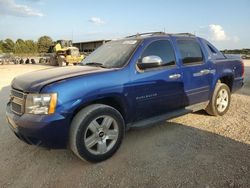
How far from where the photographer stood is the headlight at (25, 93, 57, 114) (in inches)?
142

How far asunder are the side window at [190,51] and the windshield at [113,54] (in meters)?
1.00

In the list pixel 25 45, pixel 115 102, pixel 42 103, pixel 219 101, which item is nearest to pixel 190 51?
pixel 219 101

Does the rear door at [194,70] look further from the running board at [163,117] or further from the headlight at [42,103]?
the headlight at [42,103]

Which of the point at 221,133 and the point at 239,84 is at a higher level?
the point at 239,84

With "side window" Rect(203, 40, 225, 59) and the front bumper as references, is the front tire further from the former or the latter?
"side window" Rect(203, 40, 225, 59)

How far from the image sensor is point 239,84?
6.79 meters

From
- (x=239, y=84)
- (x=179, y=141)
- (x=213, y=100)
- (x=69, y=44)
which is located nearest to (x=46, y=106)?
(x=179, y=141)

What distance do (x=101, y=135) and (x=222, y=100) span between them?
336 centimetres

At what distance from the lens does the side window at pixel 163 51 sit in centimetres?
477

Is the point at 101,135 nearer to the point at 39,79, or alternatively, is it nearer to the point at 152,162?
the point at 152,162

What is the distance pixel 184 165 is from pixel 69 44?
125ft

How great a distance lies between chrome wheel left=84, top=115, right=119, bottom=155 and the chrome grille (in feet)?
3.10

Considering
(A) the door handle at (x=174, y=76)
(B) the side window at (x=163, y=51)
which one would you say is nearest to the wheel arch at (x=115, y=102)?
(B) the side window at (x=163, y=51)

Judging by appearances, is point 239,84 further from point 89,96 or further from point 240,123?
point 89,96
